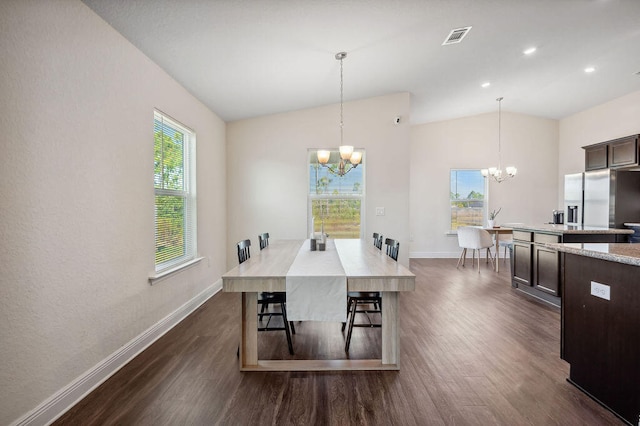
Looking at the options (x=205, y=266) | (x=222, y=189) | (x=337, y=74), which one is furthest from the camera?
(x=222, y=189)

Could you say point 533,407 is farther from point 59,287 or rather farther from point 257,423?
point 59,287

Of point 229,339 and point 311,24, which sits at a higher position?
point 311,24

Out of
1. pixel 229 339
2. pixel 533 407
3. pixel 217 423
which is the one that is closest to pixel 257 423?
pixel 217 423

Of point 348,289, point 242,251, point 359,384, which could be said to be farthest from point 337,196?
point 359,384

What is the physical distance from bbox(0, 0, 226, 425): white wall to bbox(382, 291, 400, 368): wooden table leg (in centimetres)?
200

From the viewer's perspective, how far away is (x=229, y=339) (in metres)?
2.91

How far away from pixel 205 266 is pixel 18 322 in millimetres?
2534

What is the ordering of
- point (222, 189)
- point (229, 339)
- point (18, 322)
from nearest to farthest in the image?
point (18, 322) < point (229, 339) < point (222, 189)

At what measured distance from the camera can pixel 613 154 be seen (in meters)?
5.58

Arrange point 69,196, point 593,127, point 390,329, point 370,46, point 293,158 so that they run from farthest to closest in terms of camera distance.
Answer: point 593,127 < point 293,158 < point 370,46 < point 390,329 < point 69,196

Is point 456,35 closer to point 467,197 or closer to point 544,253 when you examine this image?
point 544,253

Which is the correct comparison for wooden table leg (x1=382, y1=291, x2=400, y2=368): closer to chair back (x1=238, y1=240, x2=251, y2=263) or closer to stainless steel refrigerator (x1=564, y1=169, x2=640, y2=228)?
chair back (x1=238, y1=240, x2=251, y2=263)

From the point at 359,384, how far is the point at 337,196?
10.8 feet

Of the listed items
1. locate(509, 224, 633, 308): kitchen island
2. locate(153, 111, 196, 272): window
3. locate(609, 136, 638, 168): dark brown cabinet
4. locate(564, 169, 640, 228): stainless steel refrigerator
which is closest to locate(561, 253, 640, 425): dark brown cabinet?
locate(509, 224, 633, 308): kitchen island
